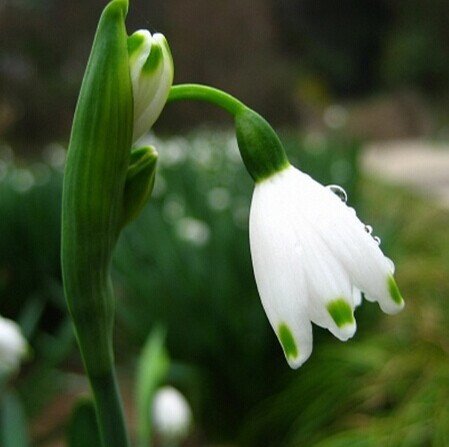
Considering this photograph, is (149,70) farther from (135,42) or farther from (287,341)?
(287,341)

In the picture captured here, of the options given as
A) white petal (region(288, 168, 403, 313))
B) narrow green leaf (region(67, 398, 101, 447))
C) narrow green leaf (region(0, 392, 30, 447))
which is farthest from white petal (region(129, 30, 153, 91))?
narrow green leaf (region(0, 392, 30, 447))

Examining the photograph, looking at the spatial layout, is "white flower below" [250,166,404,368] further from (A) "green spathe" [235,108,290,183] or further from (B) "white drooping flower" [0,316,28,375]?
(B) "white drooping flower" [0,316,28,375]

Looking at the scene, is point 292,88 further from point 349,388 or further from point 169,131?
point 349,388

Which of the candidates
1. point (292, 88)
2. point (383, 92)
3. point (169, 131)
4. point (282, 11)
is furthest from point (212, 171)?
point (282, 11)

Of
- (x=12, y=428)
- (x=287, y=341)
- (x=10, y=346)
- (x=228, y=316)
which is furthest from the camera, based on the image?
(x=228, y=316)

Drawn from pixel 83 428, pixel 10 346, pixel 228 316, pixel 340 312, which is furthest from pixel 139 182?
pixel 228 316
